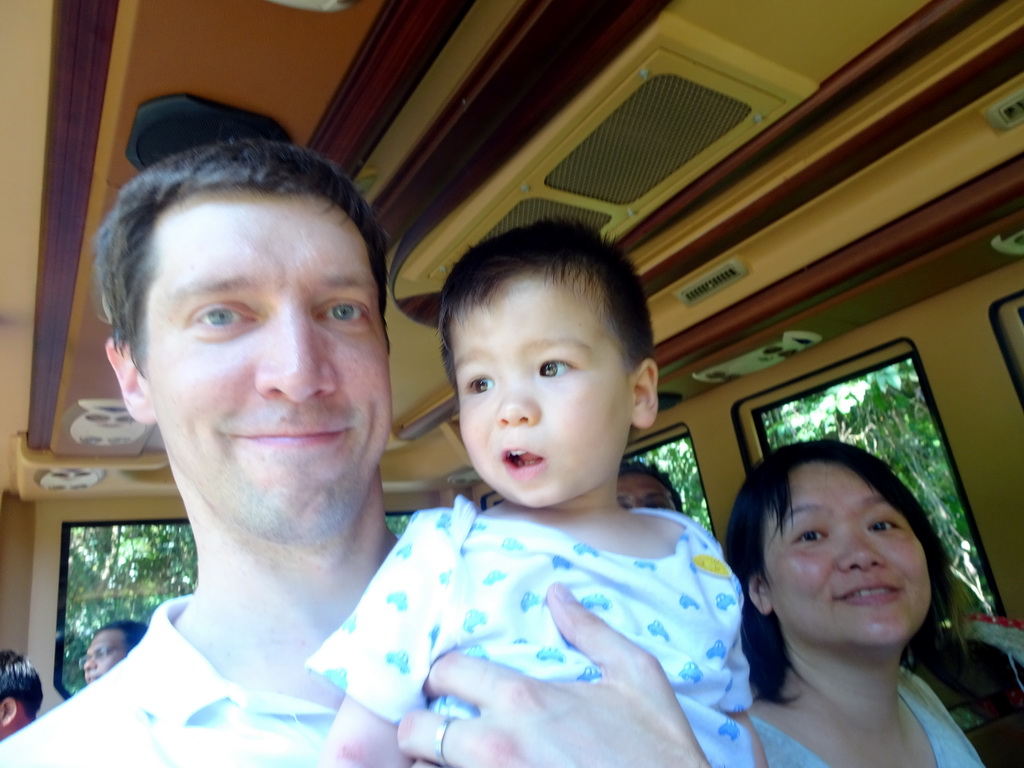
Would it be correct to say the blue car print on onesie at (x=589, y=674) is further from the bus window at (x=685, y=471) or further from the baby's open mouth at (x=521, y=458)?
the bus window at (x=685, y=471)

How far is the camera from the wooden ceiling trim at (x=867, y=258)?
2.23 m

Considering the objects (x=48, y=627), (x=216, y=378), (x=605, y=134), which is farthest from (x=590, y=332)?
(x=48, y=627)

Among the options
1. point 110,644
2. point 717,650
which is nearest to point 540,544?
point 717,650

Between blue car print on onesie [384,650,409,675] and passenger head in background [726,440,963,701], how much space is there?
61.7 inches

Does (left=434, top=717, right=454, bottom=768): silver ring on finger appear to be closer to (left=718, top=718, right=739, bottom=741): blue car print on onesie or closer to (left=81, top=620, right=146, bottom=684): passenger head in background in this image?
(left=718, top=718, right=739, bottom=741): blue car print on onesie

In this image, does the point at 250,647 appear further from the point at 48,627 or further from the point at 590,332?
the point at 48,627

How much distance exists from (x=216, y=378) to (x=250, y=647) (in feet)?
1.38

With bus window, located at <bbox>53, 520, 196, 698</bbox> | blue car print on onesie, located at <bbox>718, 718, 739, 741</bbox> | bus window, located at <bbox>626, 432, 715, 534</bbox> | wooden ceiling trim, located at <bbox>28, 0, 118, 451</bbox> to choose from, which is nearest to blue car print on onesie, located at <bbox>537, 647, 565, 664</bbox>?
blue car print on onesie, located at <bbox>718, 718, 739, 741</bbox>

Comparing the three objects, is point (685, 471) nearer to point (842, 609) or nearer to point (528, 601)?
point (842, 609)

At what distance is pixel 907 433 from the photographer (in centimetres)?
294

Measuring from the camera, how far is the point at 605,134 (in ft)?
6.67

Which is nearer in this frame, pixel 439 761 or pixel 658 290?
pixel 439 761

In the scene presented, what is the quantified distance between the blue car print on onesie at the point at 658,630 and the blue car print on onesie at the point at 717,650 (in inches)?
3.0

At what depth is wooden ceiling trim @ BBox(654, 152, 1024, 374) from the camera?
2229 millimetres
